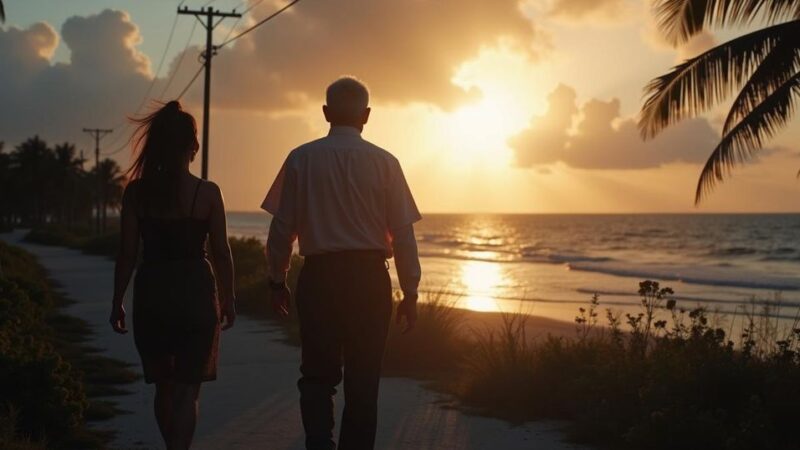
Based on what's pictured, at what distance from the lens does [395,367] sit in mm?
10242

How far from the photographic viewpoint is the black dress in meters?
4.70

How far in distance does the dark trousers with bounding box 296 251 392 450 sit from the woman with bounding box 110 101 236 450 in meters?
0.49

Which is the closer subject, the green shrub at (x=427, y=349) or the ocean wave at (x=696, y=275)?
the green shrub at (x=427, y=349)

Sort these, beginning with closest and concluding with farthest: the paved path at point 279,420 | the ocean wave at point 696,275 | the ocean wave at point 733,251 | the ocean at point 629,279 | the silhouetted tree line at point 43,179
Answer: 1. the paved path at point 279,420
2. the ocean at point 629,279
3. the ocean wave at point 696,275
4. the ocean wave at point 733,251
5. the silhouetted tree line at point 43,179

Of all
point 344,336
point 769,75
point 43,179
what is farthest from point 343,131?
point 43,179

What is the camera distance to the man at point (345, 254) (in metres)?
4.71

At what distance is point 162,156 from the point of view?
190 inches

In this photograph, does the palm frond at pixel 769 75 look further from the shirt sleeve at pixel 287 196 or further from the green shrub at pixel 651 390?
the shirt sleeve at pixel 287 196

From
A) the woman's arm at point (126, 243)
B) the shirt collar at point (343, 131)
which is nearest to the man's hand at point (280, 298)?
the woman's arm at point (126, 243)

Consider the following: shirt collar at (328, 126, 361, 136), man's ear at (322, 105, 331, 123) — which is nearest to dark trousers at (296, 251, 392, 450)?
shirt collar at (328, 126, 361, 136)

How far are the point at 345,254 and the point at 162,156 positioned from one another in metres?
1.05

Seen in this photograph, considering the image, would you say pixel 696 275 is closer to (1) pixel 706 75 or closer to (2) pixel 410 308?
(1) pixel 706 75

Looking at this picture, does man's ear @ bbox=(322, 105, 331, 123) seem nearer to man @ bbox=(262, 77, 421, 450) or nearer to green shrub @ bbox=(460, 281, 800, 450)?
man @ bbox=(262, 77, 421, 450)

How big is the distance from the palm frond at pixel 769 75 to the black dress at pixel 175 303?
806 cm
